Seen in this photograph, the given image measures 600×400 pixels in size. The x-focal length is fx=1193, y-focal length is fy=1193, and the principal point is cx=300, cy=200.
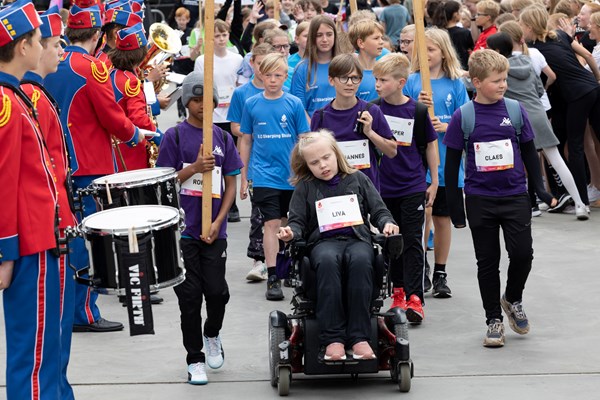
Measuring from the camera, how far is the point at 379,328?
6.40m

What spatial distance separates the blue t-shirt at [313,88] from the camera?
9.19 metres

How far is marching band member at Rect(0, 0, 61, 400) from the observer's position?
4801mm

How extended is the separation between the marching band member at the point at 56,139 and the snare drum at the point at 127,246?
120mm

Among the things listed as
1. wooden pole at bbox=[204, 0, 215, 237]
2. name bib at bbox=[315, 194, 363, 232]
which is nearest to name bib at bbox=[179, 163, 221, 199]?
wooden pole at bbox=[204, 0, 215, 237]

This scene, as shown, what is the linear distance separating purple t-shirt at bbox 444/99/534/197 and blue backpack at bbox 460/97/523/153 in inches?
0.7

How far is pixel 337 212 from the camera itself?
6414 mm

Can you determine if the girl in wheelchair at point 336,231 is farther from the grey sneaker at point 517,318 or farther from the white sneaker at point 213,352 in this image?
the grey sneaker at point 517,318

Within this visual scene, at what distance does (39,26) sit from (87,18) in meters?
2.66

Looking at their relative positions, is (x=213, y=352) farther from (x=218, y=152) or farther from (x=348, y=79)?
(x=348, y=79)

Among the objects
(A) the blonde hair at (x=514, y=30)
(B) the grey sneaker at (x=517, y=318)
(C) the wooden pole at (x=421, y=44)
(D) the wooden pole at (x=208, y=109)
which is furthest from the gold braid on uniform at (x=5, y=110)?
(A) the blonde hair at (x=514, y=30)

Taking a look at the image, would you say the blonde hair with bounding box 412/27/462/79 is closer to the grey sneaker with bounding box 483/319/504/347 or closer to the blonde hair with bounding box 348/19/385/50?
the blonde hair with bounding box 348/19/385/50

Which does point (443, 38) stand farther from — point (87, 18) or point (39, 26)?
point (39, 26)

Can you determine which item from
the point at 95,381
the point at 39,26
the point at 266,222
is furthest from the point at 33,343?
the point at 266,222

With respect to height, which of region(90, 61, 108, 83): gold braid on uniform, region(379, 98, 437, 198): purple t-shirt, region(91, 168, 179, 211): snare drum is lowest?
region(379, 98, 437, 198): purple t-shirt
